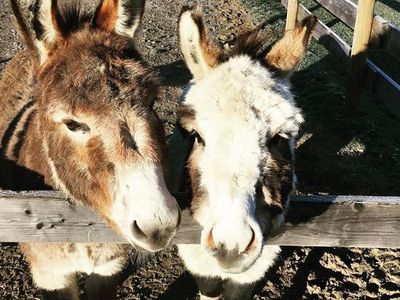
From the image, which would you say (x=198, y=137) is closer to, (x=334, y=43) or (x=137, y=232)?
(x=137, y=232)

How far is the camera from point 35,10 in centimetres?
248

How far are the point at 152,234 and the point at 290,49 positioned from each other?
1.59 m

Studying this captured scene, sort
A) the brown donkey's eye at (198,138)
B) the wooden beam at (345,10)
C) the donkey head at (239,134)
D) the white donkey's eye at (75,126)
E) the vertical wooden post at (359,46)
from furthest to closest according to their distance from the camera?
the wooden beam at (345,10) < the vertical wooden post at (359,46) < the brown donkey's eye at (198,138) < the white donkey's eye at (75,126) < the donkey head at (239,134)

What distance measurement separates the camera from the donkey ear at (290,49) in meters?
2.94

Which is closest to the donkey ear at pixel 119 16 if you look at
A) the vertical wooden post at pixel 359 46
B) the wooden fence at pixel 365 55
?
the wooden fence at pixel 365 55

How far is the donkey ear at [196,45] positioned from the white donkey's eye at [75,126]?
91cm

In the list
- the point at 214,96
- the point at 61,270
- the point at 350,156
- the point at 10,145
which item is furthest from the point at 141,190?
the point at 350,156

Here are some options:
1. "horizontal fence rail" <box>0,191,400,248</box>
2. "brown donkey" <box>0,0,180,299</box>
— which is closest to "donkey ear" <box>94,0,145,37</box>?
"brown donkey" <box>0,0,180,299</box>

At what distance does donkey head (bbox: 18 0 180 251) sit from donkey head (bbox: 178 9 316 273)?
27 cm

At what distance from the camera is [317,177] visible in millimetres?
5820

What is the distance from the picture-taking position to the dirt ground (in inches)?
166

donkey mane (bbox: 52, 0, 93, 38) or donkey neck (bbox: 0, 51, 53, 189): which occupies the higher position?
donkey mane (bbox: 52, 0, 93, 38)

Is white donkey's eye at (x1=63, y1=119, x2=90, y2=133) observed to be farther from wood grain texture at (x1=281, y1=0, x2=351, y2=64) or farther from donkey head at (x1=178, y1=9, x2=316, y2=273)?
wood grain texture at (x1=281, y1=0, x2=351, y2=64)

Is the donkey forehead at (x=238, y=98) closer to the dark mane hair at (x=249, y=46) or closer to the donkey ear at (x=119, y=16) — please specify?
the dark mane hair at (x=249, y=46)
